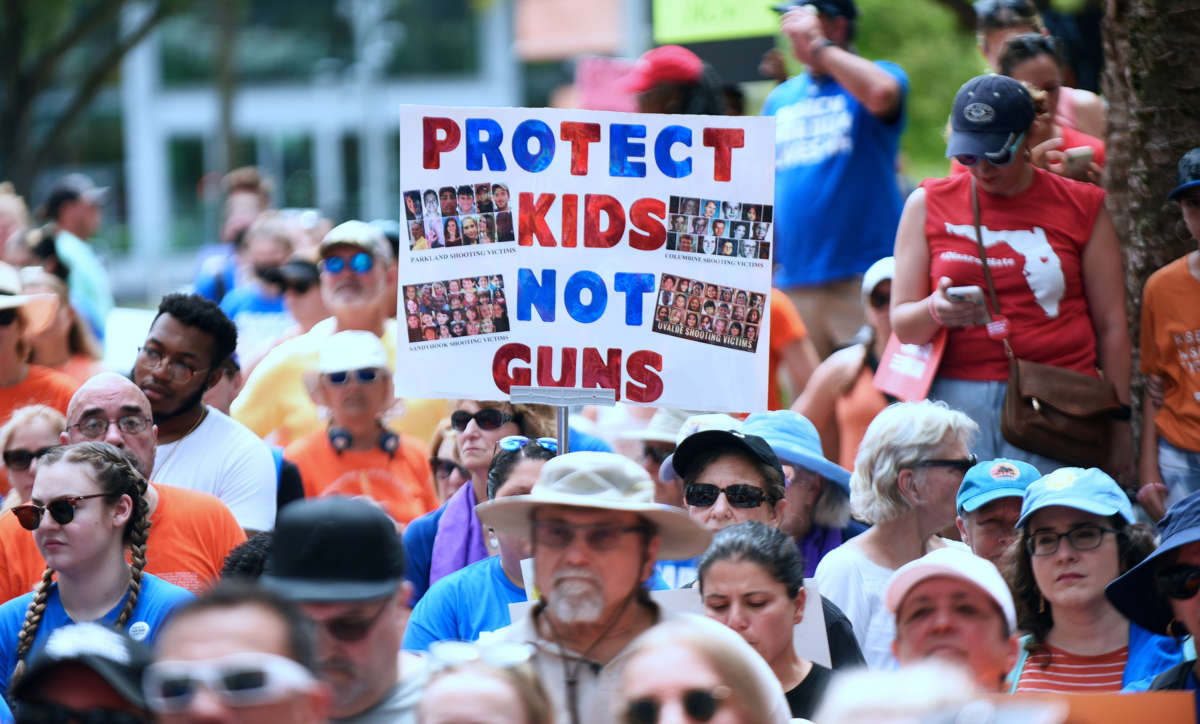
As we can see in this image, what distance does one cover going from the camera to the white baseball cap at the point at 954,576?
3.93 meters

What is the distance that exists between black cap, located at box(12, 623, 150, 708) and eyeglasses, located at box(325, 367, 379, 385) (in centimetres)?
372

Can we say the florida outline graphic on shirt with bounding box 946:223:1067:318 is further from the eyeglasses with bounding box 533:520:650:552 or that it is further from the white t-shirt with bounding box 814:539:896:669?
the eyeglasses with bounding box 533:520:650:552

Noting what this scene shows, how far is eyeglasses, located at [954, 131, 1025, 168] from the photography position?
5.94m

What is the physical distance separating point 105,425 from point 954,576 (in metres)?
3.31

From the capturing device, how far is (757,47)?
34.2 feet

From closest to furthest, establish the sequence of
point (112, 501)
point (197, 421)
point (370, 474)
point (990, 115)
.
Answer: point (112, 501)
point (990, 115)
point (197, 421)
point (370, 474)

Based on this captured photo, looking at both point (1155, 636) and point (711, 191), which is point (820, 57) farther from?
point (1155, 636)

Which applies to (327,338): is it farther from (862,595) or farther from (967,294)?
(862,595)

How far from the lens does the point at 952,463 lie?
5.66 metres

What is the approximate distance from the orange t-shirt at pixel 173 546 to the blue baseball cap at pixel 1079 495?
8.61 ft

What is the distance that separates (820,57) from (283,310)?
4645mm

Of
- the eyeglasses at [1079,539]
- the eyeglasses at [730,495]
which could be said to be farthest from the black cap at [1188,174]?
the eyeglasses at [730,495]

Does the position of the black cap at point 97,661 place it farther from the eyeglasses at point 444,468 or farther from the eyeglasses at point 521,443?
the eyeglasses at point 444,468

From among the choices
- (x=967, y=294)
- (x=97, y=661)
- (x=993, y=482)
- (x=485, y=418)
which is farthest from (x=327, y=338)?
(x=97, y=661)
